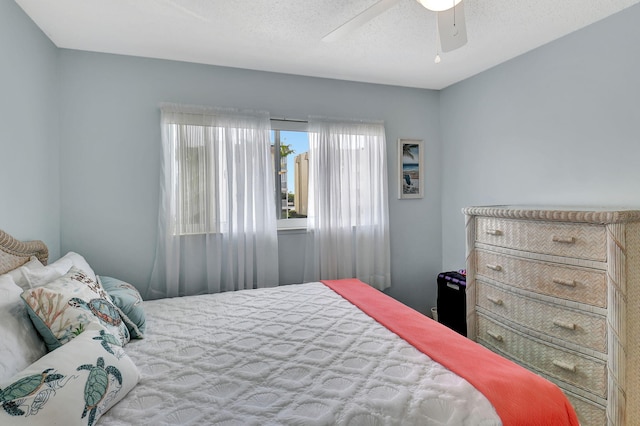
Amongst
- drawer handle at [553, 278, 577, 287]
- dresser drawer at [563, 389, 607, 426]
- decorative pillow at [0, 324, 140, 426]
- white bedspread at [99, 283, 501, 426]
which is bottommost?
dresser drawer at [563, 389, 607, 426]

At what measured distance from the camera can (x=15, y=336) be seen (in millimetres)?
1284

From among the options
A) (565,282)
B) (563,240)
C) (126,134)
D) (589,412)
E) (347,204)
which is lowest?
(589,412)

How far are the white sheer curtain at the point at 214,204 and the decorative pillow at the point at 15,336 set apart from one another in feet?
4.47

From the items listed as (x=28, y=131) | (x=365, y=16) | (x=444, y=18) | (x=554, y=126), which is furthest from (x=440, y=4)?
(x=28, y=131)

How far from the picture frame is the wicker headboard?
2978 millimetres

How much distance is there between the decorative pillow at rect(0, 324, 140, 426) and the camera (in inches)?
37.6

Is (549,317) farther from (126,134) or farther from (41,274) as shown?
(126,134)

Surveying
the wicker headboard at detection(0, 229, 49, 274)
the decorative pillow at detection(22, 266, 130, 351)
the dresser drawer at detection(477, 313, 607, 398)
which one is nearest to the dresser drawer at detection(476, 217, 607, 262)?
the dresser drawer at detection(477, 313, 607, 398)

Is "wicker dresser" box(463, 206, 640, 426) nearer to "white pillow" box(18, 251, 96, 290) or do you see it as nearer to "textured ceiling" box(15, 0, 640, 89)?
"textured ceiling" box(15, 0, 640, 89)

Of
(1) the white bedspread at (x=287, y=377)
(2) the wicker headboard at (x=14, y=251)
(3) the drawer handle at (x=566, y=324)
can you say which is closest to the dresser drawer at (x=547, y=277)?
(3) the drawer handle at (x=566, y=324)

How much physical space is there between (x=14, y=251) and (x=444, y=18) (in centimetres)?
255

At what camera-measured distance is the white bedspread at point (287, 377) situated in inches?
45.4

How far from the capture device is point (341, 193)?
3.32 meters

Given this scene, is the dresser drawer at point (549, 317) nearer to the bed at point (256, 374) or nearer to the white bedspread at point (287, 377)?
the bed at point (256, 374)
